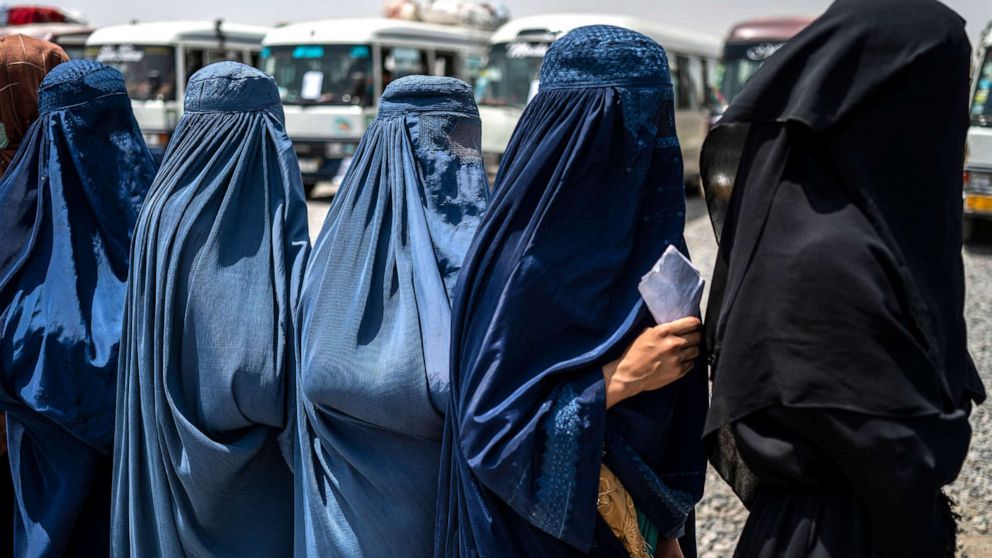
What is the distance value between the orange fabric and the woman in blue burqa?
0.76 meters

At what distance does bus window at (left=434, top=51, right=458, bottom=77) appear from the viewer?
39.7 ft

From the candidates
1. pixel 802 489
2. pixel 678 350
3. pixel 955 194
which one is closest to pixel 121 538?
pixel 678 350

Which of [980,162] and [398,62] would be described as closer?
Answer: [980,162]

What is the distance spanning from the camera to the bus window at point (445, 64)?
1211 centimetres

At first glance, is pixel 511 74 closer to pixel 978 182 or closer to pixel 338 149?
pixel 338 149

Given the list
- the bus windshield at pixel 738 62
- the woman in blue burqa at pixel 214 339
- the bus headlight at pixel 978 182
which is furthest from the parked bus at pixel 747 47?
the woman in blue burqa at pixel 214 339

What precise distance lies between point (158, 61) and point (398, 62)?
3.01 m

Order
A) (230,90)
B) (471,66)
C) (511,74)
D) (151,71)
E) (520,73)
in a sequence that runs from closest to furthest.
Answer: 1. (230,90)
2. (520,73)
3. (511,74)
4. (151,71)
5. (471,66)

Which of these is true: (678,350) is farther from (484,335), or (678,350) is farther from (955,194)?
(955,194)

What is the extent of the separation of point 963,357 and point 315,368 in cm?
114

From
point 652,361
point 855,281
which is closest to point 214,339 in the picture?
point 652,361

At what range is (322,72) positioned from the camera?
1109 cm

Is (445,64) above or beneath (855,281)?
beneath

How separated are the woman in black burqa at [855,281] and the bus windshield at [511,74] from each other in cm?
902
